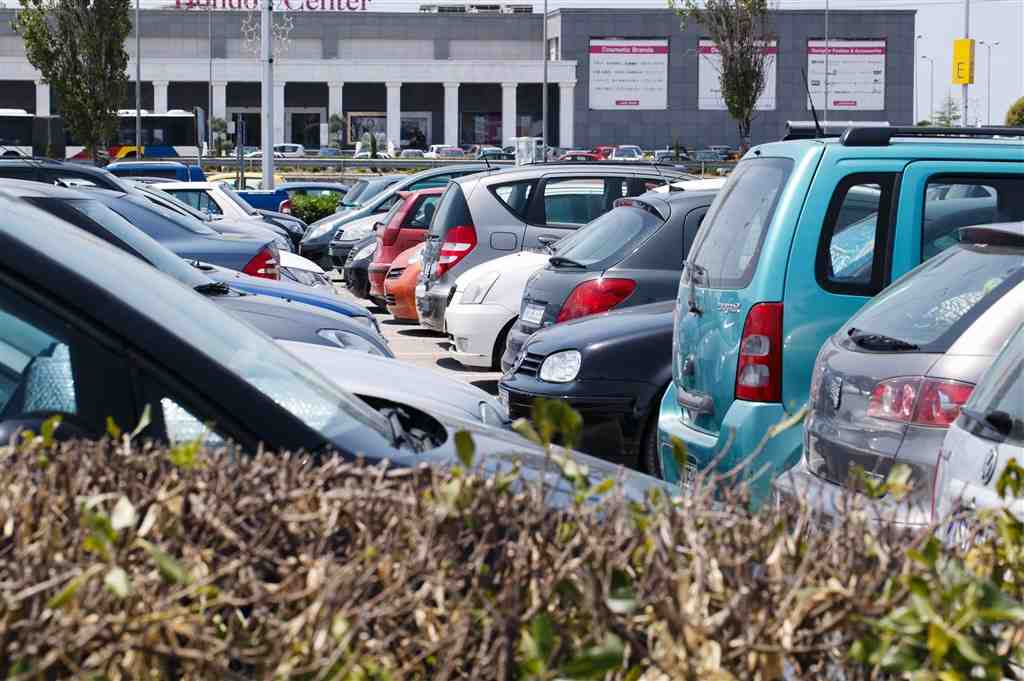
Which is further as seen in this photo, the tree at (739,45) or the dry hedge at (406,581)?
the tree at (739,45)

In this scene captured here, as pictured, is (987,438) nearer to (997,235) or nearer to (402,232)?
(997,235)

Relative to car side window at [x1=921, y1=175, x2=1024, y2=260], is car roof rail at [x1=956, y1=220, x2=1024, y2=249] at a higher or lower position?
lower

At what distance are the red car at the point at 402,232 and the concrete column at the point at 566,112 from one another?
75.9 m

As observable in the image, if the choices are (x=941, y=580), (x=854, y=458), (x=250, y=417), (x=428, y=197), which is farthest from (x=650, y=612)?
(x=428, y=197)

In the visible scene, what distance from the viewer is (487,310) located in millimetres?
12836

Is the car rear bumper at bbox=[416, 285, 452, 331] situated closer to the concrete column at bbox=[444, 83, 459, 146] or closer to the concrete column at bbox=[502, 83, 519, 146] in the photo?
the concrete column at bbox=[502, 83, 519, 146]

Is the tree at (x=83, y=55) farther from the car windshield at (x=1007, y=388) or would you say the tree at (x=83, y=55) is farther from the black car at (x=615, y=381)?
the car windshield at (x=1007, y=388)

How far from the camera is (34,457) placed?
2.66 metres

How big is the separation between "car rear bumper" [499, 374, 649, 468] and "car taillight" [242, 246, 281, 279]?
15.6 ft

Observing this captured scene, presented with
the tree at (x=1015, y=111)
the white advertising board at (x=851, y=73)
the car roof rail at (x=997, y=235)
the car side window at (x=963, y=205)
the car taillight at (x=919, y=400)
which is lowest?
the car taillight at (x=919, y=400)

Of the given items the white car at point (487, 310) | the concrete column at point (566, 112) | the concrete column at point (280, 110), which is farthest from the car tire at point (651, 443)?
the concrete column at point (280, 110)

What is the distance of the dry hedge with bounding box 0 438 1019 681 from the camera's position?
2.16m

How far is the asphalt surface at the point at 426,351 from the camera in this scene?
13320mm

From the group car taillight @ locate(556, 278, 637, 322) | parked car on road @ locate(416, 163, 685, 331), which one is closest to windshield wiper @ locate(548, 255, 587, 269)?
car taillight @ locate(556, 278, 637, 322)
